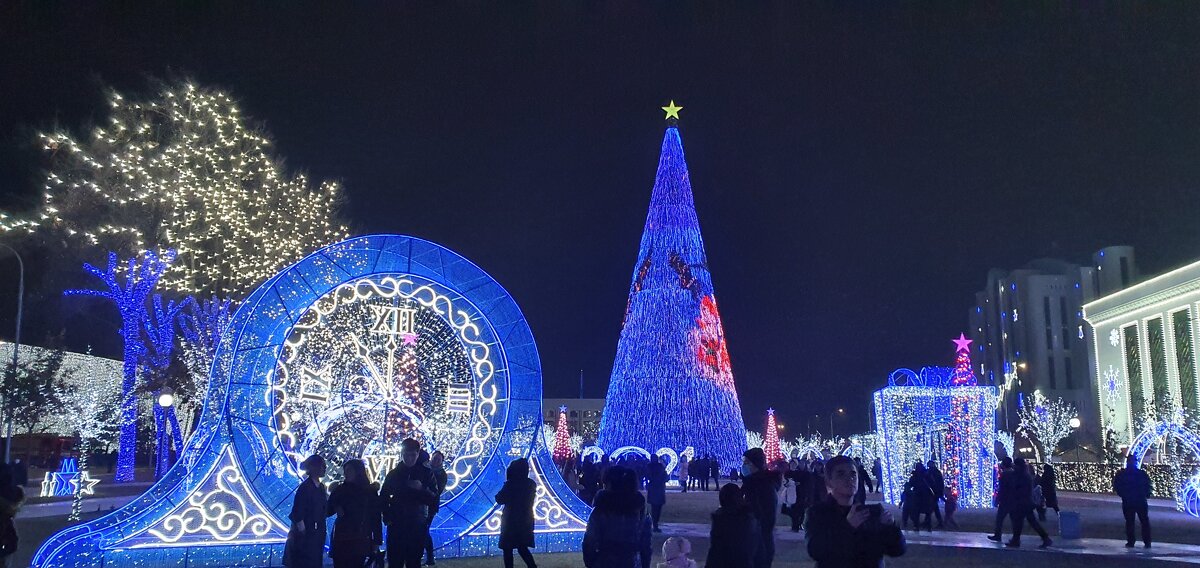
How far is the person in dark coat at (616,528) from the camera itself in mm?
6258

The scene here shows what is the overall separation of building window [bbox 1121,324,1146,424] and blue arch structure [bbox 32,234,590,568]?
50.9m

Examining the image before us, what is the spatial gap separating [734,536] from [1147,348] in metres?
57.0

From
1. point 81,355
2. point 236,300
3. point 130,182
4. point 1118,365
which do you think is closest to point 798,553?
point 236,300

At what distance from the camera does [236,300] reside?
29422mm

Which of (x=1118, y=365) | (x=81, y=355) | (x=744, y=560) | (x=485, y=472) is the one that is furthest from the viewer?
(x=1118, y=365)

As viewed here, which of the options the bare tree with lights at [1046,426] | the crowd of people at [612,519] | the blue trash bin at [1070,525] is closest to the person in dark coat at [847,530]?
the crowd of people at [612,519]

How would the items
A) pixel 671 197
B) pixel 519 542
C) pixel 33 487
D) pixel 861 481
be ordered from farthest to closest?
pixel 671 197 < pixel 33 487 < pixel 861 481 < pixel 519 542

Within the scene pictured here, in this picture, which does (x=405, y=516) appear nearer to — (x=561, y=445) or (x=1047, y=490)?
(x=1047, y=490)

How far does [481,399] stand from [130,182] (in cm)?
1987

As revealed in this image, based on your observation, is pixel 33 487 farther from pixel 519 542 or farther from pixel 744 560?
pixel 744 560

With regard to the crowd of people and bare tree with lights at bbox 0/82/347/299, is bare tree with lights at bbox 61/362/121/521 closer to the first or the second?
bare tree with lights at bbox 0/82/347/299

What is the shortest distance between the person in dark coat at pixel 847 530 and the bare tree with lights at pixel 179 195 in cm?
2688

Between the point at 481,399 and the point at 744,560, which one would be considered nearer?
the point at 744,560

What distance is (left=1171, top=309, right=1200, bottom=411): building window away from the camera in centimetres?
4888
